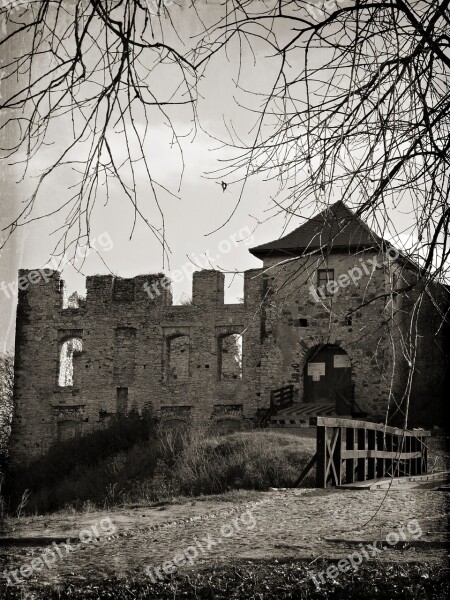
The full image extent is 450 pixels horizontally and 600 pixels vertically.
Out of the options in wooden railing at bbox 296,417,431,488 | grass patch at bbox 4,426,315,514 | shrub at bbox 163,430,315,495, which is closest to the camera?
wooden railing at bbox 296,417,431,488

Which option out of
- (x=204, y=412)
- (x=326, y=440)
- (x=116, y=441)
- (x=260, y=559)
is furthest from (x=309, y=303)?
(x=260, y=559)

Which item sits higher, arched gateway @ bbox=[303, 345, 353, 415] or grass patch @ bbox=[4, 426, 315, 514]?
arched gateway @ bbox=[303, 345, 353, 415]

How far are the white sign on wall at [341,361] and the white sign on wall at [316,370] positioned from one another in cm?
44

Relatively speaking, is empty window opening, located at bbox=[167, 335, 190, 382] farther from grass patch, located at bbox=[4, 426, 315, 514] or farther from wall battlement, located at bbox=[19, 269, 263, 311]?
grass patch, located at bbox=[4, 426, 315, 514]

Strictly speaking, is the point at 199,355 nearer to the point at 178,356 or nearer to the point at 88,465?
the point at 178,356

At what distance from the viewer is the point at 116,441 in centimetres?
2605

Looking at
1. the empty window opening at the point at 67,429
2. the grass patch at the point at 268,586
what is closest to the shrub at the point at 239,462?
the grass patch at the point at 268,586

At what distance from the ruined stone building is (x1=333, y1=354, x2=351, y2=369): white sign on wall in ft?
0.11

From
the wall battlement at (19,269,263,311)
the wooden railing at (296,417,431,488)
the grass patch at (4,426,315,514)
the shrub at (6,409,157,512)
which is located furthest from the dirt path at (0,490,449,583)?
the wall battlement at (19,269,263,311)

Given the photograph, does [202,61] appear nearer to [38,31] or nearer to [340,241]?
[38,31]

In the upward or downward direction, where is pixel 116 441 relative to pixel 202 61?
downward

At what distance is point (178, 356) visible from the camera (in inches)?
1193

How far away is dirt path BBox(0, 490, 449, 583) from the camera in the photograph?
5.83 meters

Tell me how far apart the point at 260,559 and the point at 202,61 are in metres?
3.43
